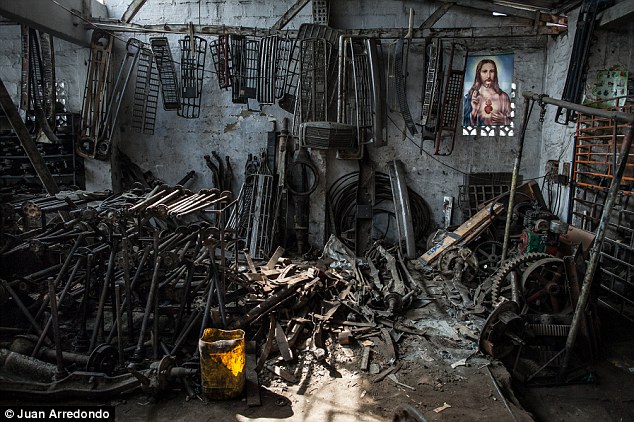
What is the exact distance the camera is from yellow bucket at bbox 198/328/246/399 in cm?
383

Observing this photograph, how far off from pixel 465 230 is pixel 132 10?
6.92 m

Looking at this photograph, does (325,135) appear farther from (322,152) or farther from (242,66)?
(242,66)

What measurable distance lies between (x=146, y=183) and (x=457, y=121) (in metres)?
5.89

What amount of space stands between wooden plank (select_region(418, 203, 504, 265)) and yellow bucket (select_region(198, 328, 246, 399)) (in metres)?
4.41

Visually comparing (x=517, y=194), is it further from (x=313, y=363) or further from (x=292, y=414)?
(x=292, y=414)

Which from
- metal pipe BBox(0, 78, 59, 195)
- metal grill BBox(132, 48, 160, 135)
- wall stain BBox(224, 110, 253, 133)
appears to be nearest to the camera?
metal pipe BBox(0, 78, 59, 195)

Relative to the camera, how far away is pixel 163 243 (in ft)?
16.8

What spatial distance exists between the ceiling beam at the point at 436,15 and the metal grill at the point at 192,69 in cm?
390

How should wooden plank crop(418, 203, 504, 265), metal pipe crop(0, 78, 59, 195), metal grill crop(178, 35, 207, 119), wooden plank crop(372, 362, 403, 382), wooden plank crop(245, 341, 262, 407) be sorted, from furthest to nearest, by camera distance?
metal grill crop(178, 35, 207, 119) < wooden plank crop(418, 203, 504, 265) < metal pipe crop(0, 78, 59, 195) < wooden plank crop(372, 362, 403, 382) < wooden plank crop(245, 341, 262, 407)

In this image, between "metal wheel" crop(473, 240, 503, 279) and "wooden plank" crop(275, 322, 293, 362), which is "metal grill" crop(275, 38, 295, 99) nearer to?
"metal wheel" crop(473, 240, 503, 279)

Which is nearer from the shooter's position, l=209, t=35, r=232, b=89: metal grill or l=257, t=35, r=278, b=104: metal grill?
l=209, t=35, r=232, b=89: metal grill

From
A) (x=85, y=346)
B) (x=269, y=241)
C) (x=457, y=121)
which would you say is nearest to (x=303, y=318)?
(x=85, y=346)

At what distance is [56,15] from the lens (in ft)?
24.0

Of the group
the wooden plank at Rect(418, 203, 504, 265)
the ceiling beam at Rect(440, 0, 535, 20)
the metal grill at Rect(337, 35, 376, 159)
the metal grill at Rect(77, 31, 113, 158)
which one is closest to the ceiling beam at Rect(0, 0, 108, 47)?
the metal grill at Rect(77, 31, 113, 158)
